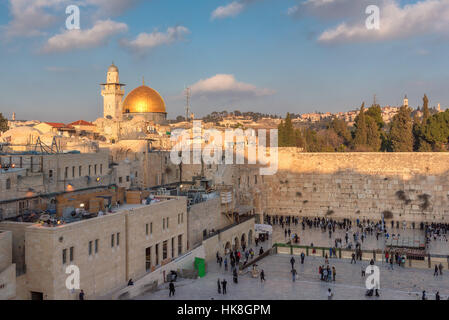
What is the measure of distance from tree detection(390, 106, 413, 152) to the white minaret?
25.7 meters

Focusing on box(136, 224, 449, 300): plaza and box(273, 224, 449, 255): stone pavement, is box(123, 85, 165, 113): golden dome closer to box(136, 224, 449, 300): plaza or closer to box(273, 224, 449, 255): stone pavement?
box(273, 224, 449, 255): stone pavement

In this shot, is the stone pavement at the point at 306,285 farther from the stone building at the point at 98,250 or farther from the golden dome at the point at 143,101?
the golden dome at the point at 143,101

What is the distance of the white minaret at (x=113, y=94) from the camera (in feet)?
140

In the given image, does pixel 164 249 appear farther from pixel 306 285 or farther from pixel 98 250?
pixel 306 285

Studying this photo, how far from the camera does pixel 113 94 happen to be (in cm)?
4256

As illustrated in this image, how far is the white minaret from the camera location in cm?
4262

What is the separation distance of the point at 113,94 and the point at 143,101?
10.1ft

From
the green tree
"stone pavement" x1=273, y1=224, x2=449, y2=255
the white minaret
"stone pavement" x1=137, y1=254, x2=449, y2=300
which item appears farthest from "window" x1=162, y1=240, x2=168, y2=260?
the white minaret

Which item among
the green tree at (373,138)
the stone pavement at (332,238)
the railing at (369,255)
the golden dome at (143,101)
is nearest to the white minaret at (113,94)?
the golden dome at (143,101)

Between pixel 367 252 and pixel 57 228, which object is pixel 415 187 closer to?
pixel 367 252

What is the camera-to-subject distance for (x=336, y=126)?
45.2 m

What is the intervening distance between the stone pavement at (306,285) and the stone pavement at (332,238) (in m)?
4.82

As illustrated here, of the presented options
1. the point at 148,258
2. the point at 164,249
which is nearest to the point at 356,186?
the point at 164,249
